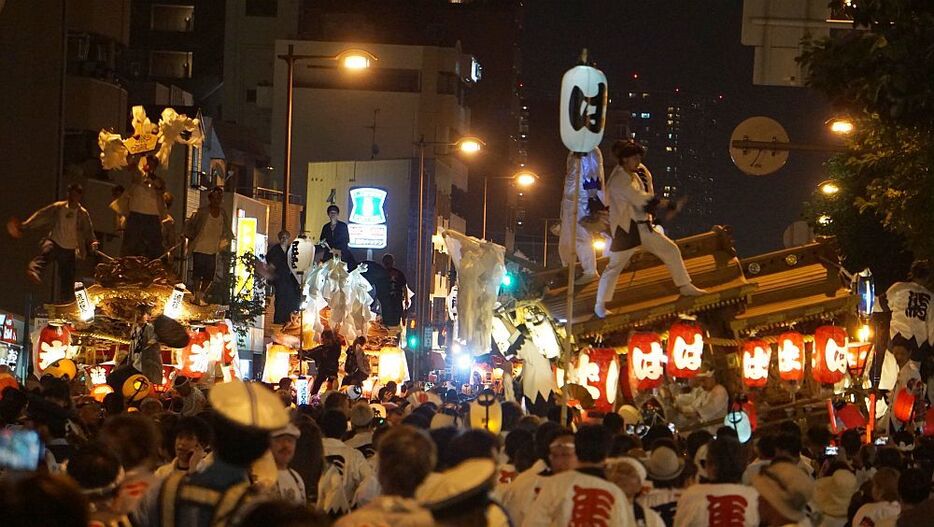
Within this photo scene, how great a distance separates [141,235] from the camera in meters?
24.7

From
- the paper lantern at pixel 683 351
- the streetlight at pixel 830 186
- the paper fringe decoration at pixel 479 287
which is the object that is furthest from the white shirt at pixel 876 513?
the streetlight at pixel 830 186

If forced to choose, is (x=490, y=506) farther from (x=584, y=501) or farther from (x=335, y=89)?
(x=335, y=89)

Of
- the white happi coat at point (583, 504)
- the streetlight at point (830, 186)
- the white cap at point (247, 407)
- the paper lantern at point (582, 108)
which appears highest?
the streetlight at point (830, 186)

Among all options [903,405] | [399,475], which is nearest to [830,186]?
[903,405]

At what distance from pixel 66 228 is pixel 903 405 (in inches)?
531

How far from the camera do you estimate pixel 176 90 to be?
156 ft

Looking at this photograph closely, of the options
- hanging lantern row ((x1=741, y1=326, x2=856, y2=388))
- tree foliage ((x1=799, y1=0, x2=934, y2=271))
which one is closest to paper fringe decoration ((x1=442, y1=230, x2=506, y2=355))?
hanging lantern row ((x1=741, y1=326, x2=856, y2=388))

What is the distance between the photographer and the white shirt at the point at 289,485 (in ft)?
31.8

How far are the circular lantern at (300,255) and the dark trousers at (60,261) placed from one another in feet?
31.4

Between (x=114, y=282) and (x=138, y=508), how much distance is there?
16727 mm

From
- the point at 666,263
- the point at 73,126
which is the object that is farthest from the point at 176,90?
the point at 666,263

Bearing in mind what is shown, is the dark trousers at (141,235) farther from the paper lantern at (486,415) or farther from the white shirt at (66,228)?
the paper lantern at (486,415)

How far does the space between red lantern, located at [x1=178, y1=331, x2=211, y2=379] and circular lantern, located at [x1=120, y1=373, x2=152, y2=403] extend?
19.9ft

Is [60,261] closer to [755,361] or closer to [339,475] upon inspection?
[755,361]
